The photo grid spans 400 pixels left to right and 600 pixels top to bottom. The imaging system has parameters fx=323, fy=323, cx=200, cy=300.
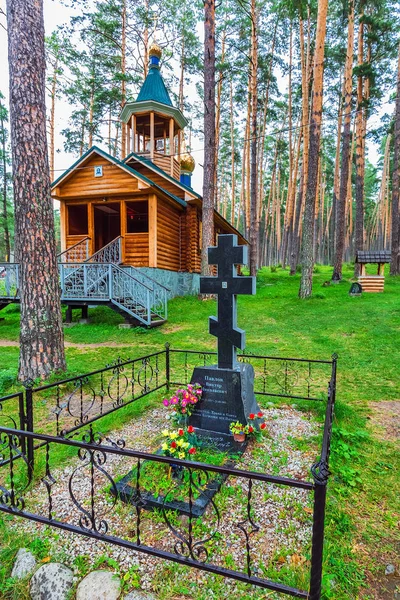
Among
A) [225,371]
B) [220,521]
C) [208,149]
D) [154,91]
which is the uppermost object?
[154,91]

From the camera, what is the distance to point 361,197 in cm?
1559

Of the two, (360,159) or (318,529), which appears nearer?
(318,529)

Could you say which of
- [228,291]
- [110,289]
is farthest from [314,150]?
[228,291]

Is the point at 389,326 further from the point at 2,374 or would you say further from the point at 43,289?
the point at 2,374

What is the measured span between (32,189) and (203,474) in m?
4.63

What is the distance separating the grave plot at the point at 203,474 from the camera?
1818mm

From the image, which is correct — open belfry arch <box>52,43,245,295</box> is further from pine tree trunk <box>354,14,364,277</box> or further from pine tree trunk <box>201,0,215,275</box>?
pine tree trunk <box>354,14,364,277</box>

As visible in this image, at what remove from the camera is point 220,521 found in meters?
2.31

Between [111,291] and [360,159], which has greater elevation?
[360,159]

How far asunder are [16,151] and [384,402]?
6520mm

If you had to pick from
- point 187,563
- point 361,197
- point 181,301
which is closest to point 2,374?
point 187,563

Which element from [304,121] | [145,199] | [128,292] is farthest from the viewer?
→ [304,121]

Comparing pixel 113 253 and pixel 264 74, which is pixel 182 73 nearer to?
pixel 264 74

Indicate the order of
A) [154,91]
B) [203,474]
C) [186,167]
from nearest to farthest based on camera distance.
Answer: [203,474] → [154,91] → [186,167]
